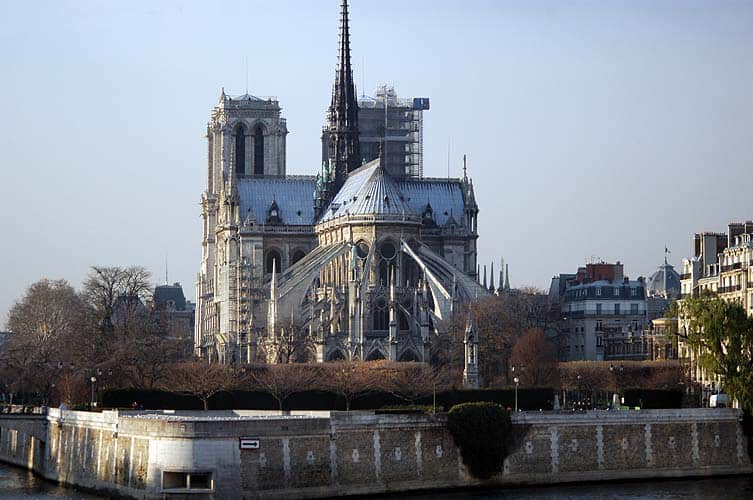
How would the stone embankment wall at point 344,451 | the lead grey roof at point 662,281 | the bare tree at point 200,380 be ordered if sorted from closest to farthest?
the stone embankment wall at point 344,451 → the bare tree at point 200,380 → the lead grey roof at point 662,281

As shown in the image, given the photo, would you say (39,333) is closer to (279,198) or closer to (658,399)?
(279,198)

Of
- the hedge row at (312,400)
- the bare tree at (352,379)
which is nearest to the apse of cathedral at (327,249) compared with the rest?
the bare tree at (352,379)

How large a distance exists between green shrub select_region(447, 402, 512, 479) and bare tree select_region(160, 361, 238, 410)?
1532cm

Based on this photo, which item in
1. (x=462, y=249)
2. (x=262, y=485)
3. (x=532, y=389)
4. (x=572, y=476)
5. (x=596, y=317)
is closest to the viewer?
(x=262, y=485)

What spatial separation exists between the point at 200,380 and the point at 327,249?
120ft

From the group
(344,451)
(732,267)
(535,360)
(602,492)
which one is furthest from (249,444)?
(535,360)

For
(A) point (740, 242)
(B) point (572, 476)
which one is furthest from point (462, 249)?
(B) point (572, 476)

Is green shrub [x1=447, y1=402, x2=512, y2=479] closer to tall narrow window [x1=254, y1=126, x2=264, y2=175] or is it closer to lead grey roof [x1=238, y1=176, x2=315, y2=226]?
lead grey roof [x1=238, y1=176, x2=315, y2=226]

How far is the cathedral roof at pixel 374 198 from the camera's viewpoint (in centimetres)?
11988

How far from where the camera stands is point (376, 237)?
118562mm

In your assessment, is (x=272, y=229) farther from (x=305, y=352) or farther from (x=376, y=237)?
(x=305, y=352)

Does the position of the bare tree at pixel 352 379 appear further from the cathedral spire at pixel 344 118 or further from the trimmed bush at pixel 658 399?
the cathedral spire at pixel 344 118

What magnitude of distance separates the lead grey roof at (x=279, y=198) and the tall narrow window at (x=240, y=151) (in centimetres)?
595

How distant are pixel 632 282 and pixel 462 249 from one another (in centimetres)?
1639
